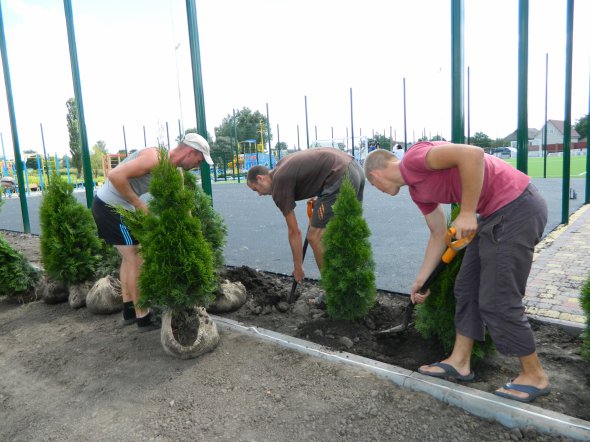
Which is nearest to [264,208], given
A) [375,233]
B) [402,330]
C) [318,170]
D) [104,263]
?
[375,233]

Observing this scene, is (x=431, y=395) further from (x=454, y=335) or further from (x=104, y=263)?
(x=104, y=263)

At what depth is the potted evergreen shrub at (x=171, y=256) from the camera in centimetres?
314

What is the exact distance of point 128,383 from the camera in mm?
3037

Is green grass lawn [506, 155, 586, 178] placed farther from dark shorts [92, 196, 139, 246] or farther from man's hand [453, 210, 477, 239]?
dark shorts [92, 196, 139, 246]

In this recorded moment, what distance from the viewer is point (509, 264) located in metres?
2.34

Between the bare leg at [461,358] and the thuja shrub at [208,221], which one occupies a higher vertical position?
the thuja shrub at [208,221]

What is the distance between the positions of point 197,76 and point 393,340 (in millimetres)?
3518

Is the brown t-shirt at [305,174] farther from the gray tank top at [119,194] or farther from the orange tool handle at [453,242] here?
the orange tool handle at [453,242]

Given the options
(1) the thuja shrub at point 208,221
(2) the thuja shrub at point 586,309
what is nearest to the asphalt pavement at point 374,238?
(1) the thuja shrub at point 208,221

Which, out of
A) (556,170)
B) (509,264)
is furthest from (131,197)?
(556,170)

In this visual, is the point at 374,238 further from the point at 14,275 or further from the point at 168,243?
the point at 14,275

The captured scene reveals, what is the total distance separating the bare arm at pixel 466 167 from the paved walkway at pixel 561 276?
169 cm

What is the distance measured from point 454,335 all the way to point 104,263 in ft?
12.2

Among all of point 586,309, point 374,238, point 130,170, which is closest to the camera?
point 586,309
